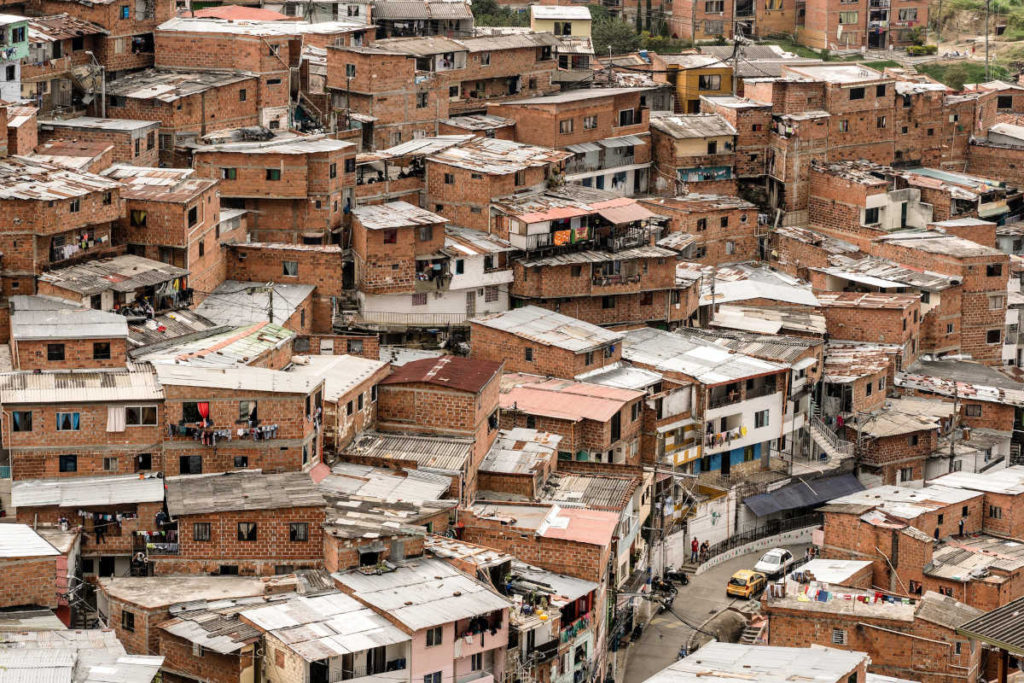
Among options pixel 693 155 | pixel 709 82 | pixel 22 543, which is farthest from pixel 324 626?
pixel 709 82

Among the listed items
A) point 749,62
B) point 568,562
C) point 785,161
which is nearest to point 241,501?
point 568,562

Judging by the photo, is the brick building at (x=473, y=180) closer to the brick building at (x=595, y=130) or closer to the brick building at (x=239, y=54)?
the brick building at (x=595, y=130)

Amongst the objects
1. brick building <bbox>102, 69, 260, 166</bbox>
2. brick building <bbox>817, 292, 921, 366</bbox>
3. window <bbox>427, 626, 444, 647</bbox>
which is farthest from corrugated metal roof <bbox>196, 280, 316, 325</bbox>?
brick building <bbox>817, 292, 921, 366</bbox>

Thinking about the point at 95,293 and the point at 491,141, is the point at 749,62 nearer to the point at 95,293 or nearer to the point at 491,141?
the point at 491,141

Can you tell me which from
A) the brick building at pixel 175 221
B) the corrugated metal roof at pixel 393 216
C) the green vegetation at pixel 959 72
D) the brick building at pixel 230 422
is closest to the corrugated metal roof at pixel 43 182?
the brick building at pixel 175 221

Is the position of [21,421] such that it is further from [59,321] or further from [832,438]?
[832,438]

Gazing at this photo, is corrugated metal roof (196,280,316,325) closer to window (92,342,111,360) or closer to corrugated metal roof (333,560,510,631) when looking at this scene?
window (92,342,111,360)
